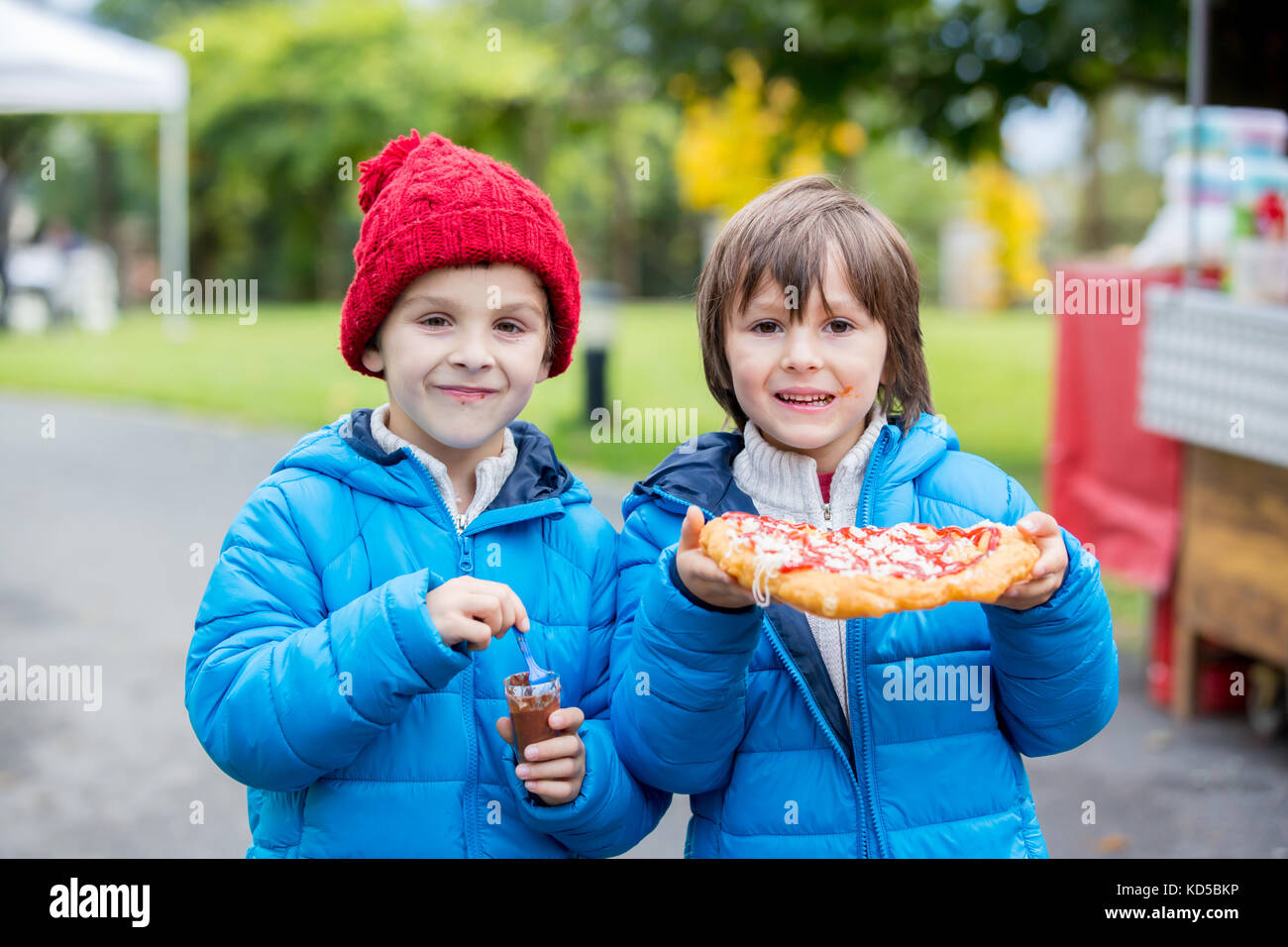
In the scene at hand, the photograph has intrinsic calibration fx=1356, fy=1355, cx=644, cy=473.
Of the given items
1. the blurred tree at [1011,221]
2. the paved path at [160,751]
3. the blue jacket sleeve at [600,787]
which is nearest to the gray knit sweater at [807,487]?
the blue jacket sleeve at [600,787]

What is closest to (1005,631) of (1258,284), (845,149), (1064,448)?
(1258,284)

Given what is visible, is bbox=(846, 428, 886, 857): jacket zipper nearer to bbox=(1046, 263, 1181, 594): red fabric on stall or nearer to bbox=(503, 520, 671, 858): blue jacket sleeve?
bbox=(503, 520, 671, 858): blue jacket sleeve

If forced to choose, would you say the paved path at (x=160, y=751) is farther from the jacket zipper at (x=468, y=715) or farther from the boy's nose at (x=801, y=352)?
the boy's nose at (x=801, y=352)

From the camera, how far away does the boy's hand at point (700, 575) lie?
1.91 meters

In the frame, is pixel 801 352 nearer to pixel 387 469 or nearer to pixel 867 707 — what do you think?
pixel 867 707

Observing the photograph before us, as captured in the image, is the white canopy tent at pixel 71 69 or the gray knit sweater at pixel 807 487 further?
the white canopy tent at pixel 71 69

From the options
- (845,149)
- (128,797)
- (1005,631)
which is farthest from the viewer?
(845,149)

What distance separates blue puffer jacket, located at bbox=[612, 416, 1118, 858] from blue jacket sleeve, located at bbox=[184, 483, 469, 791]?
0.34m

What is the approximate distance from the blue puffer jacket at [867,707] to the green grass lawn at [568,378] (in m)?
4.79

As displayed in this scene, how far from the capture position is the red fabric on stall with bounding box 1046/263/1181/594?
5.61m

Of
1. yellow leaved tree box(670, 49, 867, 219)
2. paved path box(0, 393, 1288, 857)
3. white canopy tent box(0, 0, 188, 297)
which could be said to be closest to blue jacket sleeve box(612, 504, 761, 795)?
paved path box(0, 393, 1288, 857)

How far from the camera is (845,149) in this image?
11.9m

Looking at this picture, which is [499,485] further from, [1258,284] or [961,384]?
[961,384]

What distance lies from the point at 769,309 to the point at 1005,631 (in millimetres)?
621
